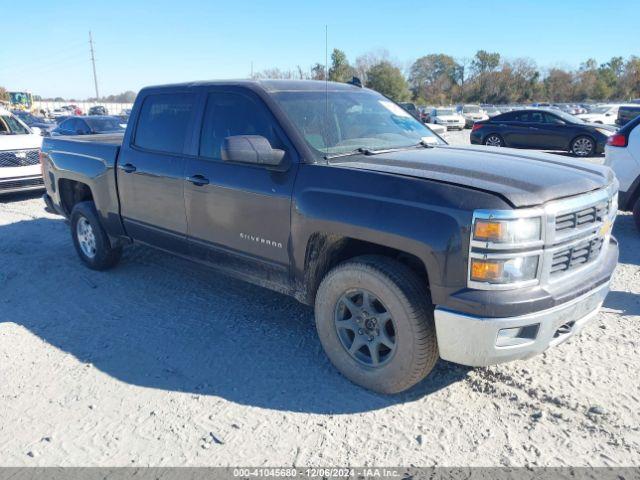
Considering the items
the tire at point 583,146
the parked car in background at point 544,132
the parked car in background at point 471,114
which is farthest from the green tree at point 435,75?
the tire at point 583,146

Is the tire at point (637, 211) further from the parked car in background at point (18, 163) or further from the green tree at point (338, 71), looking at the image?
the parked car in background at point (18, 163)

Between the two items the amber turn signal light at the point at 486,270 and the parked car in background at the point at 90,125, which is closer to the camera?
the amber turn signal light at the point at 486,270

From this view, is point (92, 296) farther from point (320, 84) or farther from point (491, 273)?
point (491, 273)

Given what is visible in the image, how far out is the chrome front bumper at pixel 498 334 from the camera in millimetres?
2682

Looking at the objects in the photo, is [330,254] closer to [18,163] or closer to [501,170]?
[501,170]

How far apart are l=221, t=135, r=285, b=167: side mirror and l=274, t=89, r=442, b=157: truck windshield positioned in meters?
0.27

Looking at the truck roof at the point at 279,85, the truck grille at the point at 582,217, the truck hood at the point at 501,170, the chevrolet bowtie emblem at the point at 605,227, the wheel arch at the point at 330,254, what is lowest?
the wheel arch at the point at 330,254

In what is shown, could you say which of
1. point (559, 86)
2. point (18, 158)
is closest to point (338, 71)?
point (18, 158)

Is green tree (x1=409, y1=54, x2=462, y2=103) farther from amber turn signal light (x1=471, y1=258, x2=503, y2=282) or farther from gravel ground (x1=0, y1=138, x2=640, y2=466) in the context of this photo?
amber turn signal light (x1=471, y1=258, x2=503, y2=282)

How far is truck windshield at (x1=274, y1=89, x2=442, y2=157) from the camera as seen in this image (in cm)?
364

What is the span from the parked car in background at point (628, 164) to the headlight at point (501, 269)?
4.87 m

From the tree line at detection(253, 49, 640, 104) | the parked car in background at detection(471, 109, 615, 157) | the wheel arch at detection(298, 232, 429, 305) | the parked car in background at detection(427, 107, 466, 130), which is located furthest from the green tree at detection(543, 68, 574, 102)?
the wheel arch at detection(298, 232, 429, 305)

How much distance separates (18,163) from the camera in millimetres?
9961

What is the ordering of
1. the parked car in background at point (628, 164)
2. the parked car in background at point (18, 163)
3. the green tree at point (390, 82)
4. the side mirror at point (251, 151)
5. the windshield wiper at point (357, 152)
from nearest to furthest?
the side mirror at point (251, 151) < the windshield wiper at point (357, 152) < the parked car in background at point (628, 164) < the parked car in background at point (18, 163) < the green tree at point (390, 82)
